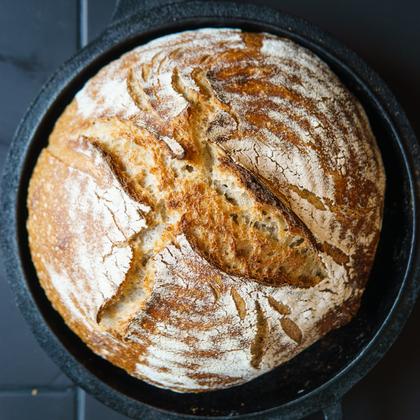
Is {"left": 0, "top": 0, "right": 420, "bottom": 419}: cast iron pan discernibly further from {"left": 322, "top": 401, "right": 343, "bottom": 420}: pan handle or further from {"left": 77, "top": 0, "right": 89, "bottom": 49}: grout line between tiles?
{"left": 77, "top": 0, "right": 89, "bottom": 49}: grout line between tiles

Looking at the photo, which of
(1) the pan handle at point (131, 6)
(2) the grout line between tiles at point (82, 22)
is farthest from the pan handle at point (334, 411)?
(2) the grout line between tiles at point (82, 22)

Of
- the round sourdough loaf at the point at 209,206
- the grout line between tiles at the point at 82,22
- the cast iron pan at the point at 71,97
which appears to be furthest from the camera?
the grout line between tiles at the point at 82,22

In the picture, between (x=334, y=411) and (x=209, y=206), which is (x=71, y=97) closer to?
(x=209, y=206)

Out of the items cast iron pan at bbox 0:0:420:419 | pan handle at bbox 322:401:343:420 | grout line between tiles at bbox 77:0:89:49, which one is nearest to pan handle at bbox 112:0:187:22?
cast iron pan at bbox 0:0:420:419

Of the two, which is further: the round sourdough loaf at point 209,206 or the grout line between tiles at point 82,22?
the grout line between tiles at point 82,22

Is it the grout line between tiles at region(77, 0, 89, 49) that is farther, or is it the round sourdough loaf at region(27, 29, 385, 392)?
the grout line between tiles at region(77, 0, 89, 49)

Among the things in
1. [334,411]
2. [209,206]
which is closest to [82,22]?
[209,206]

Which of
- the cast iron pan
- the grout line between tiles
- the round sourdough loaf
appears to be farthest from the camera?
the grout line between tiles

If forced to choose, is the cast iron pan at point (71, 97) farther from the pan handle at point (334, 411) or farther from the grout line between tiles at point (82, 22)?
the grout line between tiles at point (82, 22)

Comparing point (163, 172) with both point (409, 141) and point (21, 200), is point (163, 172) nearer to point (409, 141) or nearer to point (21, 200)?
point (21, 200)
